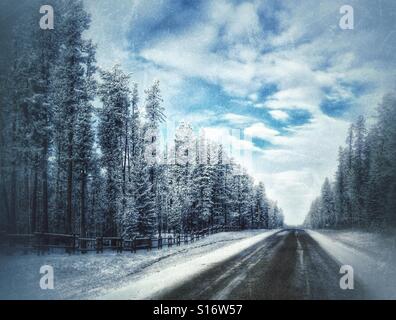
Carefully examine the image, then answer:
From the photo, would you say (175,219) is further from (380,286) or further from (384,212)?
(380,286)

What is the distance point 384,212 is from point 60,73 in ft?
69.8

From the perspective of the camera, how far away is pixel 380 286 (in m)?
10.2

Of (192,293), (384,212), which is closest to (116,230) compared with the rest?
(384,212)

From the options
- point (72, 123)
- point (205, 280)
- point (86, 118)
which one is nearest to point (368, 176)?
point (86, 118)

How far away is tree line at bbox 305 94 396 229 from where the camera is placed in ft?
68.5

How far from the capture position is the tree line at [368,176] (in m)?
20.9

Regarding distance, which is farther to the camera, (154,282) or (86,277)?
(86,277)

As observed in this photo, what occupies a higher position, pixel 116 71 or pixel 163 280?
pixel 116 71

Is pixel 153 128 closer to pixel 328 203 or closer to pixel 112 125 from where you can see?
pixel 112 125

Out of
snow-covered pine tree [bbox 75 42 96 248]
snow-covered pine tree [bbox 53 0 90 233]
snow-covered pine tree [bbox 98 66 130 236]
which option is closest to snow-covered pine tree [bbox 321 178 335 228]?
snow-covered pine tree [bbox 98 66 130 236]

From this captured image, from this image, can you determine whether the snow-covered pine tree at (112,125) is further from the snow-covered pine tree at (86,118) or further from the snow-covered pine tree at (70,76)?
the snow-covered pine tree at (70,76)

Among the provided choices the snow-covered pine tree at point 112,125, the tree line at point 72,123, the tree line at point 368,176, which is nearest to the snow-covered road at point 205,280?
the tree line at point 368,176

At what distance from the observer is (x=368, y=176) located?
4466 cm

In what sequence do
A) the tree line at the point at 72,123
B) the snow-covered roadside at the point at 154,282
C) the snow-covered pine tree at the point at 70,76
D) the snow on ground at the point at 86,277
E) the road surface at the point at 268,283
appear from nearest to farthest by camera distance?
the road surface at the point at 268,283
the snow-covered roadside at the point at 154,282
the snow on ground at the point at 86,277
the tree line at the point at 72,123
the snow-covered pine tree at the point at 70,76
